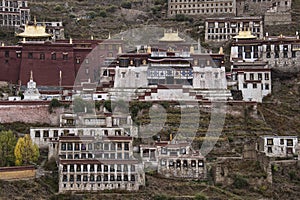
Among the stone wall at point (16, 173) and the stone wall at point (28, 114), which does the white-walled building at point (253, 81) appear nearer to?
the stone wall at point (28, 114)

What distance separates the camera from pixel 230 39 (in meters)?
86.0

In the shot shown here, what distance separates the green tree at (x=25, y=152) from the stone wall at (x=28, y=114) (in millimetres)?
6274

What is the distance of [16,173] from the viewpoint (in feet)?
203

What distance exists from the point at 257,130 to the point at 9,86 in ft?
63.4

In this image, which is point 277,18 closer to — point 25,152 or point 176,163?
point 176,163

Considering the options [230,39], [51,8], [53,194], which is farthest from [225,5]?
[53,194]

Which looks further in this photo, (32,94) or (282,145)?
(32,94)

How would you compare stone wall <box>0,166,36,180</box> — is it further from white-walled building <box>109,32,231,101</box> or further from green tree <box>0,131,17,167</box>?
white-walled building <box>109,32,231,101</box>

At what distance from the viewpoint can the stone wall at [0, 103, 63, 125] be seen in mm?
70250

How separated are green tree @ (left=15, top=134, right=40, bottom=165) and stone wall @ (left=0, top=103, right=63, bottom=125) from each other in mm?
6274

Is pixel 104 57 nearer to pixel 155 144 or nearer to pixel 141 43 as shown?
pixel 141 43

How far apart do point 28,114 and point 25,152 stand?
23.8ft

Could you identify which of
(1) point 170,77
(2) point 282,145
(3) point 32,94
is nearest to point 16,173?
(3) point 32,94

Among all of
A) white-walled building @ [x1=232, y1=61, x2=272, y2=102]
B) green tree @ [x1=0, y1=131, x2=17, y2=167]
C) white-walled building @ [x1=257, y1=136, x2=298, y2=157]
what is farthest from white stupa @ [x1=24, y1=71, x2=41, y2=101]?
white-walled building @ [x1=257, y1=136, x2=298, y2=157]
